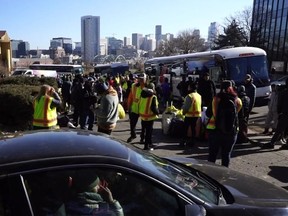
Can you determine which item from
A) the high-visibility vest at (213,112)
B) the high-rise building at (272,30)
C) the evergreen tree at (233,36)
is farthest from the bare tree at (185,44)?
the high-visibility vest at (213,112)

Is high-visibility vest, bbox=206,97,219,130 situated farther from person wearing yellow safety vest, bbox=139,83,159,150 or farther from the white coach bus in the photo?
the white coach bus

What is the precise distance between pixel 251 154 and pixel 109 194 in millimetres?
6811

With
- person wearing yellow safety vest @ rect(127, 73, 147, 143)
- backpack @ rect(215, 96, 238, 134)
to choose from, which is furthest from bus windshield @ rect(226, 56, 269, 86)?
backpack @ rect(215, 96, 238, 134)

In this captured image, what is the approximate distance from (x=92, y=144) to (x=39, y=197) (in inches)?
26.0

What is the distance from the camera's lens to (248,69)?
18.8m

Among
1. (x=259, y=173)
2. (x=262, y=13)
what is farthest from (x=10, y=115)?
(x=262, y=13)

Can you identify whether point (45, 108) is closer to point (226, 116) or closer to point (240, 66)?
point (226, 116)

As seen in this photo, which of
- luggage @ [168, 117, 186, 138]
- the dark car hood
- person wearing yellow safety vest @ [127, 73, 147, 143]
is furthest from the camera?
luggage @ [168, 117, 186, 138]

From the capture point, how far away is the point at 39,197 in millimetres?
2621

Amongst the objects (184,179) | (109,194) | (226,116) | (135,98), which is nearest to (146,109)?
(135,98)

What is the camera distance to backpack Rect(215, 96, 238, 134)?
6.71 metres

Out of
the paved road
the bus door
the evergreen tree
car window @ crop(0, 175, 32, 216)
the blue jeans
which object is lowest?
the paved road

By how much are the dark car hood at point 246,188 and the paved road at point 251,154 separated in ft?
9.97

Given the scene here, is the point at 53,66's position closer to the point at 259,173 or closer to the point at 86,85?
the point at 86,85
